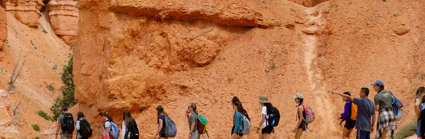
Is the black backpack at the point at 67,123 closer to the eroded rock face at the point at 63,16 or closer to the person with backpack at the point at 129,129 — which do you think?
the person with backpack at the point at 129,129

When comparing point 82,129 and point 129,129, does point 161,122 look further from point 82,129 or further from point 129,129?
point 82,129

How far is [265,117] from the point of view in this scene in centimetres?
1094

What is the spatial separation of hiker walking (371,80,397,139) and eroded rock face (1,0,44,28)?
38.6m

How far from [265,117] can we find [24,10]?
3775cm

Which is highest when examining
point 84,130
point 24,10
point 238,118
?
point 24,10

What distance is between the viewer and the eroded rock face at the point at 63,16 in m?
47.3

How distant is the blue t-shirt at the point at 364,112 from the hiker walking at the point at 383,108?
0.37 metres

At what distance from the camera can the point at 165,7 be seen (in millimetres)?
17281

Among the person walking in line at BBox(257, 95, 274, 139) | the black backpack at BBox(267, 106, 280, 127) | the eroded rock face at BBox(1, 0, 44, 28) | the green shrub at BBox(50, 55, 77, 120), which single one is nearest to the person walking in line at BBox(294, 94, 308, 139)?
the black backpack at BBox(267, 106, 280, 127)

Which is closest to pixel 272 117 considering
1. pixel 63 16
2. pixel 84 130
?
pixel 84 130

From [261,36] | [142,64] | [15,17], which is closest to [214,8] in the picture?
[261,36]

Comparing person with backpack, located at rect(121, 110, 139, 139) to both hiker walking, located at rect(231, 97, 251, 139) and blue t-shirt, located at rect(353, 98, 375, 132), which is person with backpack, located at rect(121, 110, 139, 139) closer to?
hiker walking, located at rect(231, 97, 251, 139)

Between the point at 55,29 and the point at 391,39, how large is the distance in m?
37.2

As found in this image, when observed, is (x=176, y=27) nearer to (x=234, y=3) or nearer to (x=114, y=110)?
(x=234, y=3)
